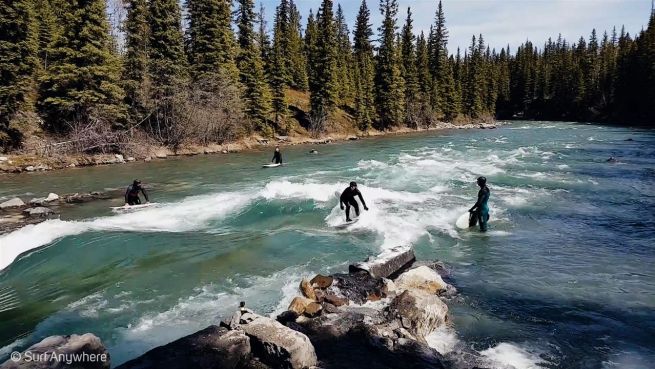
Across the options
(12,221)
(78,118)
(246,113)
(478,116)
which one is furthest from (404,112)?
(12,221)

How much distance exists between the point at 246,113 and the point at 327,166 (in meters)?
20.8

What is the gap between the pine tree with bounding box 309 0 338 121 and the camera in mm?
60281

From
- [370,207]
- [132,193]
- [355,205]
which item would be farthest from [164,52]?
[355,205]

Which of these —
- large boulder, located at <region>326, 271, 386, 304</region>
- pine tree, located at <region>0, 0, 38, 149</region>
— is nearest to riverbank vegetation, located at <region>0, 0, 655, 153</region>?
pine tree, located at <region>0, 0, 38, 149</region>

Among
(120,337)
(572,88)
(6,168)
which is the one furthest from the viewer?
(572,88)

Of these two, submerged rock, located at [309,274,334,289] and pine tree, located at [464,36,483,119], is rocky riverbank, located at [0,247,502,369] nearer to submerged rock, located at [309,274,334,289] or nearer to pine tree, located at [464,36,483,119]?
submerged rock, located at [309,274,334,289]

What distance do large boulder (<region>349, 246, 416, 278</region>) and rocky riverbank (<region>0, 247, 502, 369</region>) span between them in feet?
1.79

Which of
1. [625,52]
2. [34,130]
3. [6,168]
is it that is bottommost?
[6,168]

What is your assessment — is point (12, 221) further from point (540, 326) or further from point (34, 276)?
point (540, 326)

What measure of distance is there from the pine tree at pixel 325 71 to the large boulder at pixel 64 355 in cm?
5491

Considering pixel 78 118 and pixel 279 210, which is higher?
pixel 78 118

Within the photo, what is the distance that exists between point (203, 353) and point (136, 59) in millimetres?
39932

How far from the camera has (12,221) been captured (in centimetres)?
1730

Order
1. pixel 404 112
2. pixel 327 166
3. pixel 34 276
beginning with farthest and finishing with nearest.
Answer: pixel 404 112 → pixel 327 166 → pixel 34 276
